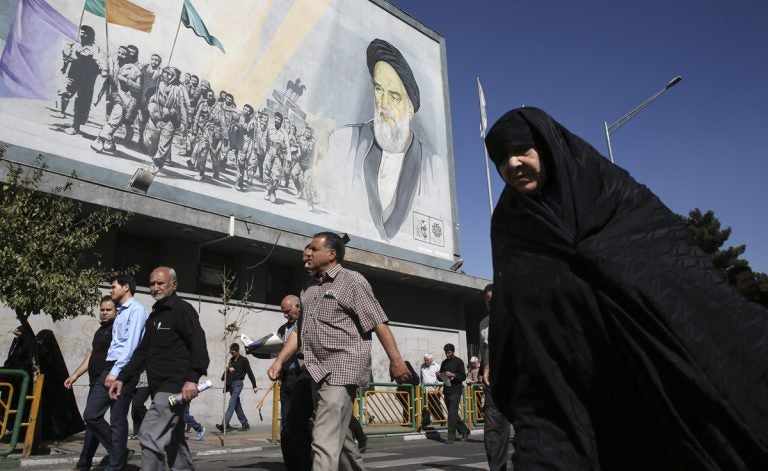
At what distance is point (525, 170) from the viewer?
2.08 metres

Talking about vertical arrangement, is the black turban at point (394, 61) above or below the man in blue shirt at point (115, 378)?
above

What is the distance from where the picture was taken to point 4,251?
325 inches

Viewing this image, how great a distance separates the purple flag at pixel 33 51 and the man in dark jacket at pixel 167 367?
1109 cm

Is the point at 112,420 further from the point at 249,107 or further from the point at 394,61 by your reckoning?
the point at 394,61

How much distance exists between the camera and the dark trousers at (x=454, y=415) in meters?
11.5

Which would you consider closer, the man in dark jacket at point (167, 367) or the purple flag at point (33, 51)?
the man in dark jacket at point (167, 367)

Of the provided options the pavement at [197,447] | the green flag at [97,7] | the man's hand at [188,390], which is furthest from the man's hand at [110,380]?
the green flag at [97,7]

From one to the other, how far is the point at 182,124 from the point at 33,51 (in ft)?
13.0

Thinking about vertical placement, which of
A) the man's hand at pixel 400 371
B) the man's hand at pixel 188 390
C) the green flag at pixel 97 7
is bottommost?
the man's hand at pixel 188 390

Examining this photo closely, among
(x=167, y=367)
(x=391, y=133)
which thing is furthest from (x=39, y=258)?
(x=391, y=133)

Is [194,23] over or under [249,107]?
over

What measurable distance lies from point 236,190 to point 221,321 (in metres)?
3.98

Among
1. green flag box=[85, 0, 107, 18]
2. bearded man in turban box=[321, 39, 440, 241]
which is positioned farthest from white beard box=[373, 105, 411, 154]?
green flag box=[85, 0, 107, 18]

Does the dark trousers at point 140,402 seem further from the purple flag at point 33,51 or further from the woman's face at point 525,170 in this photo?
the purple flag at point 33,51
